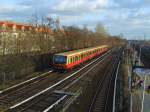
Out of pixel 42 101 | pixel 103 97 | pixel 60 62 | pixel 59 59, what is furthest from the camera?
pixel 59 59

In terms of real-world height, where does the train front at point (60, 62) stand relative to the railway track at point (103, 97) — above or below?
above

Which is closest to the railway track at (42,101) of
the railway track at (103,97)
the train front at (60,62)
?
the railway track at (103,97)

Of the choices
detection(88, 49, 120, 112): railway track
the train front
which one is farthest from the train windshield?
detection(88, 49, 120, 112): railway track

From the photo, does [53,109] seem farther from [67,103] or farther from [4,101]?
[4,101]

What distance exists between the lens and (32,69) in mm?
34969

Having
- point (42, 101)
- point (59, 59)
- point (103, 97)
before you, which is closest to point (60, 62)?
point (59, 59)

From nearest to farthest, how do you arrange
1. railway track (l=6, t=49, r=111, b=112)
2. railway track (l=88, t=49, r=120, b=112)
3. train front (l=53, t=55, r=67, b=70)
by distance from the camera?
railway track (l=6, t=49, r=111, b=112) < railway track (l=88, t=49, r=120, b=112) < train front (l=53, t=55, r=67, b=70)

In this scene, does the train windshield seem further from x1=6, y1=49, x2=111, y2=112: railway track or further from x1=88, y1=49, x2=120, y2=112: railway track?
x1=6, y1=49, x2=111, y2=112: railway track

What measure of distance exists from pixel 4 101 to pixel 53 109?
437 cm

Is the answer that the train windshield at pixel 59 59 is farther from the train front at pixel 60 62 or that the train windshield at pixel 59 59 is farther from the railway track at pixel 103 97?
the railway track at pixel 103 97

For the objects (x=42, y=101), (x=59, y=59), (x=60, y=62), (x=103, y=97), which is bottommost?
(x=103, y=97)

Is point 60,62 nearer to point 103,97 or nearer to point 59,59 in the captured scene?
point 59,59

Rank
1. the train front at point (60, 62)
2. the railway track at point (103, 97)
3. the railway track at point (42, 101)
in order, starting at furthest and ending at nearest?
1. the train front at point (60, 62)
2. the railway track at point (103, 97)
3. the railway track at point (42, 101)

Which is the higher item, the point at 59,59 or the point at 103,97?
the point at 59,59
